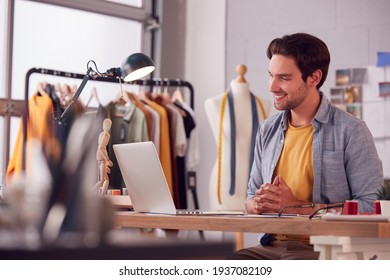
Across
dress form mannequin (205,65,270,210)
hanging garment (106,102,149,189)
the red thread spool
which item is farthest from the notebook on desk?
hanging garment (106,102,149,189)

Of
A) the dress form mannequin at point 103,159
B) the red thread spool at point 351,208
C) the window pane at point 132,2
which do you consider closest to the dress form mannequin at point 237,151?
the window pane at point 132,2

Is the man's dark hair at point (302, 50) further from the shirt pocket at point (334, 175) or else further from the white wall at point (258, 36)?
the white wall at point (258, 36)

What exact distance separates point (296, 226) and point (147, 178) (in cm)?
63

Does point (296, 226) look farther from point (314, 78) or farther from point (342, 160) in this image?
point (314, 78)

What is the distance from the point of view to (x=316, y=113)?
2527 mm

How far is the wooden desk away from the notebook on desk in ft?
0.54

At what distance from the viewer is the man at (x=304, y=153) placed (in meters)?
2.33

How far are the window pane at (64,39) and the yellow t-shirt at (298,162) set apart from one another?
8.08 feet

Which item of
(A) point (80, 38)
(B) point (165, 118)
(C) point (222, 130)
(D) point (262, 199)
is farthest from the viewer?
(A) point (80, 38)

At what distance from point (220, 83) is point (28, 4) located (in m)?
1.32

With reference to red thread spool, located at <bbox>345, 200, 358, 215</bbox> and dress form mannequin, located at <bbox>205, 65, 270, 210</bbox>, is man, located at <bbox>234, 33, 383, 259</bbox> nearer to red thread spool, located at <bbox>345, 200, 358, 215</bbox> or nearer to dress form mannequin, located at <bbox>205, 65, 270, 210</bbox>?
red thread spool, located at <bbox>345, 200, 358, 215</bbox>

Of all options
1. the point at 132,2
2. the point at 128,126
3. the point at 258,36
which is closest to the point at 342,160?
the point at 128,126
